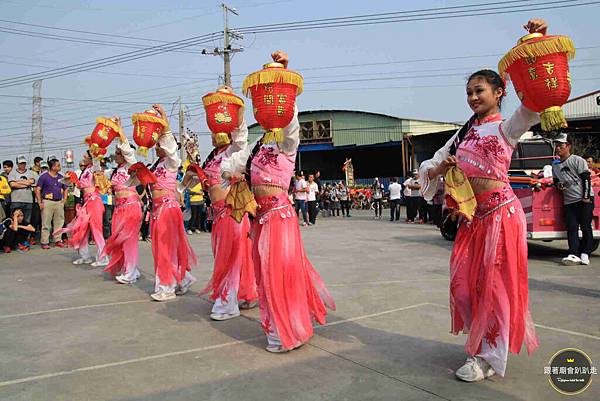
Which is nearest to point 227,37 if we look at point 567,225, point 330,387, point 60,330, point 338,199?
point 338,199

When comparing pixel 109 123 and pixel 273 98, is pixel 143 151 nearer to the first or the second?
pixel 109 123

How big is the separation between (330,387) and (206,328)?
174 cm

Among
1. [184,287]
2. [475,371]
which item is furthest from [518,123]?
[184,287]

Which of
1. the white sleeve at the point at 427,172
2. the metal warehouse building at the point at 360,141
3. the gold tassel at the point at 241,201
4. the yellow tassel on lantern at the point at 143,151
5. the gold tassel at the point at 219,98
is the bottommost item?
the gold tassel at the point at 241,201

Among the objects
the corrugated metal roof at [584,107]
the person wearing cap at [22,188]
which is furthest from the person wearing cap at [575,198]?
the corrugated metal roof at [584,107]

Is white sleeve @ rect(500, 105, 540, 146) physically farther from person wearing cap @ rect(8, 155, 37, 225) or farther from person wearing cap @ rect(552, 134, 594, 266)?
person wearing cap @ rect(8, 155, 37, 225)

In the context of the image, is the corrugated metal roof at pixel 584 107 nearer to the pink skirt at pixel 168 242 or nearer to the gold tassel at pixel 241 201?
the pink skirt at pixel 168 242

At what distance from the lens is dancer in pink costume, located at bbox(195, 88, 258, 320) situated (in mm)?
4652

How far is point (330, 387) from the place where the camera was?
290cm

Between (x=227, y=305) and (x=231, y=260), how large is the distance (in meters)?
0.43

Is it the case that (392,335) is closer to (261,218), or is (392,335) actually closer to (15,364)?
(261,218)

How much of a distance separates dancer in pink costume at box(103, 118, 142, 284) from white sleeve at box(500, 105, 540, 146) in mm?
4920

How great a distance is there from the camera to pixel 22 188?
11016mm

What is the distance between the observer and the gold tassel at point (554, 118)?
2584 millimetres
